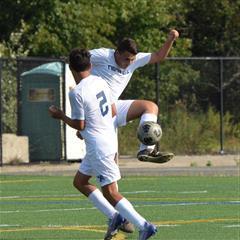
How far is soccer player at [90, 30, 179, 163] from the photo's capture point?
14797mm

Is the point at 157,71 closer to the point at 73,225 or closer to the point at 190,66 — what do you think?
the point at 190,66

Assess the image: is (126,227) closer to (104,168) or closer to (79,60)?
(104,168)

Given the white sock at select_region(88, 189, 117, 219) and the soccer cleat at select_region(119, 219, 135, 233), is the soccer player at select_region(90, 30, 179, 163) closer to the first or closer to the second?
the soccer cleat at select_region(119, 219, 135, 233)

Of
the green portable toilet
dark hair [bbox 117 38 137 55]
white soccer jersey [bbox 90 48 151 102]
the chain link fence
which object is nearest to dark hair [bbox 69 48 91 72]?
dark hair [bbox 117 38 137 55]

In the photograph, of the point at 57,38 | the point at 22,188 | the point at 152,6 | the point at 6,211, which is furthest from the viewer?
the point at 152,6

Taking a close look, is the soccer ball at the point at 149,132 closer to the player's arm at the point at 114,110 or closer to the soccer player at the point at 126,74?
the soccer player at the point at 126,74

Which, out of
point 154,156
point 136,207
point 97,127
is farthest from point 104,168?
point 136,207

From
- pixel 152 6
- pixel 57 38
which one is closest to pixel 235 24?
pixel 152 6

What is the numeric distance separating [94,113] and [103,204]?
1.07 meters

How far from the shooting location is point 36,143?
1235 inches

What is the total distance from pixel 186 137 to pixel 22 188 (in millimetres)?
11848

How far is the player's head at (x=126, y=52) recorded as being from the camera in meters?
14.8

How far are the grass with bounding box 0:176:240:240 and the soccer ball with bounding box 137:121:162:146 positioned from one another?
3.83ft

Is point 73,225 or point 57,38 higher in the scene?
point 57,38
